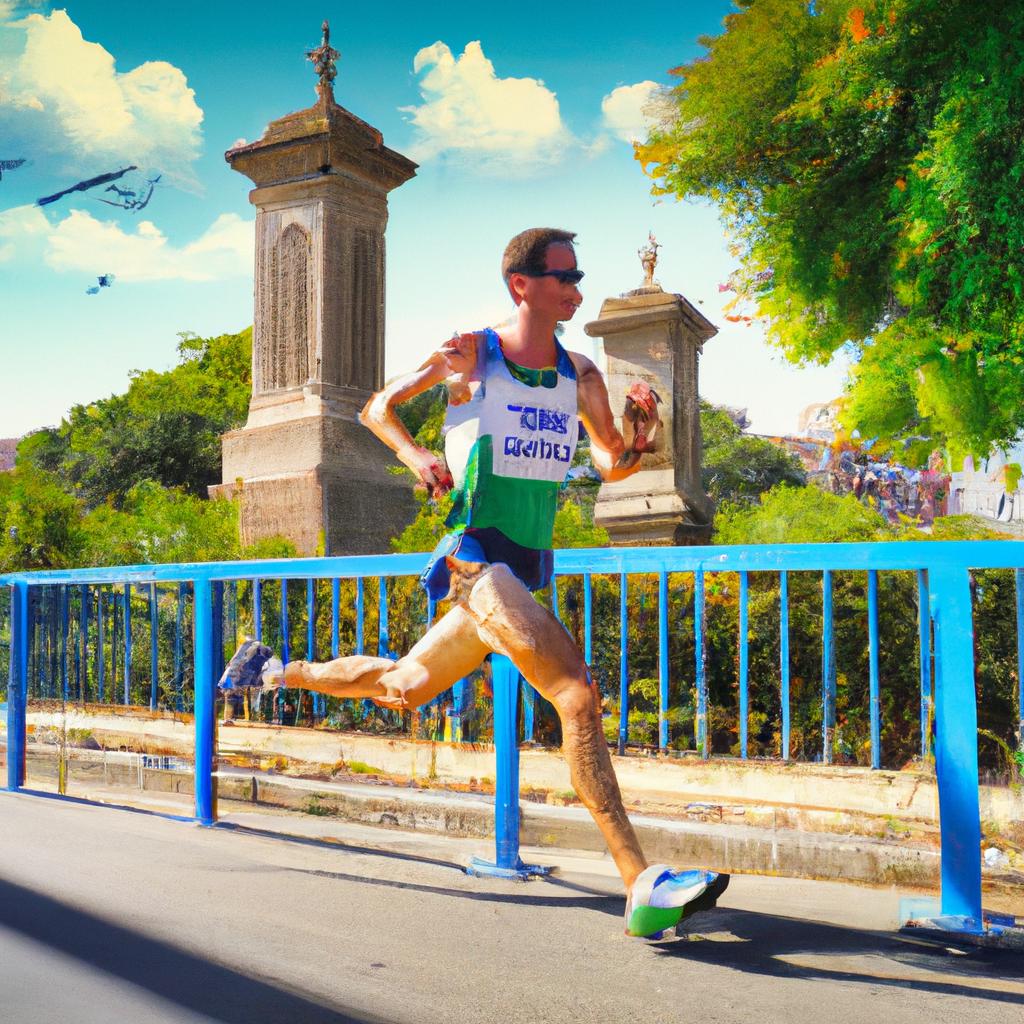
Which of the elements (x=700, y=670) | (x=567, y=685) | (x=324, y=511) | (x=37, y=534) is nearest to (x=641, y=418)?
(x=567, y=685)

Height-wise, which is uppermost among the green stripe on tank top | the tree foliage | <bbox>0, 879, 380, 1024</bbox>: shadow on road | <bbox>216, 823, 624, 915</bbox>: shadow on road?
the tree foliage

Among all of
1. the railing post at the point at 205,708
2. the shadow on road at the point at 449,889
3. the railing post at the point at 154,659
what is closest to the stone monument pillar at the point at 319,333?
the railing post at the point at 154,659

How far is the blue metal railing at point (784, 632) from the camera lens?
294 cm

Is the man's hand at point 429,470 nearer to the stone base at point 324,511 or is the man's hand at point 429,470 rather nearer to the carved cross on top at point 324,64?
the stone base at point 324,511

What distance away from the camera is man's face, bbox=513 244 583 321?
3.03 metres

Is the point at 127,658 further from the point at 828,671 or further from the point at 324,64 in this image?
the point at 324,64

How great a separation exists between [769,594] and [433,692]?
2340 millimetres

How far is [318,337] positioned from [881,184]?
542cm

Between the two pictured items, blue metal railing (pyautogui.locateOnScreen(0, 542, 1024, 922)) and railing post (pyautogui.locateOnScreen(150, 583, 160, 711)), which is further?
railing post (pyautogui.locateOnScreen(150, 583, 160, 711))

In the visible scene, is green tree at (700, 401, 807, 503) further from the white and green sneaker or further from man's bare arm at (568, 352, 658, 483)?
the white and green sneaker

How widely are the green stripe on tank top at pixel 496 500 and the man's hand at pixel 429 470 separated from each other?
0.50ft

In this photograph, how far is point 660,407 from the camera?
8.62 m

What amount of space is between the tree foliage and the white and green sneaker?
7982 mm

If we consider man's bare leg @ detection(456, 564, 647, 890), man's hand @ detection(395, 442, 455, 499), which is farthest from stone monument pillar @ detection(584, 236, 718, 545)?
man's hand @ detection(395, 442, 455, 499)
